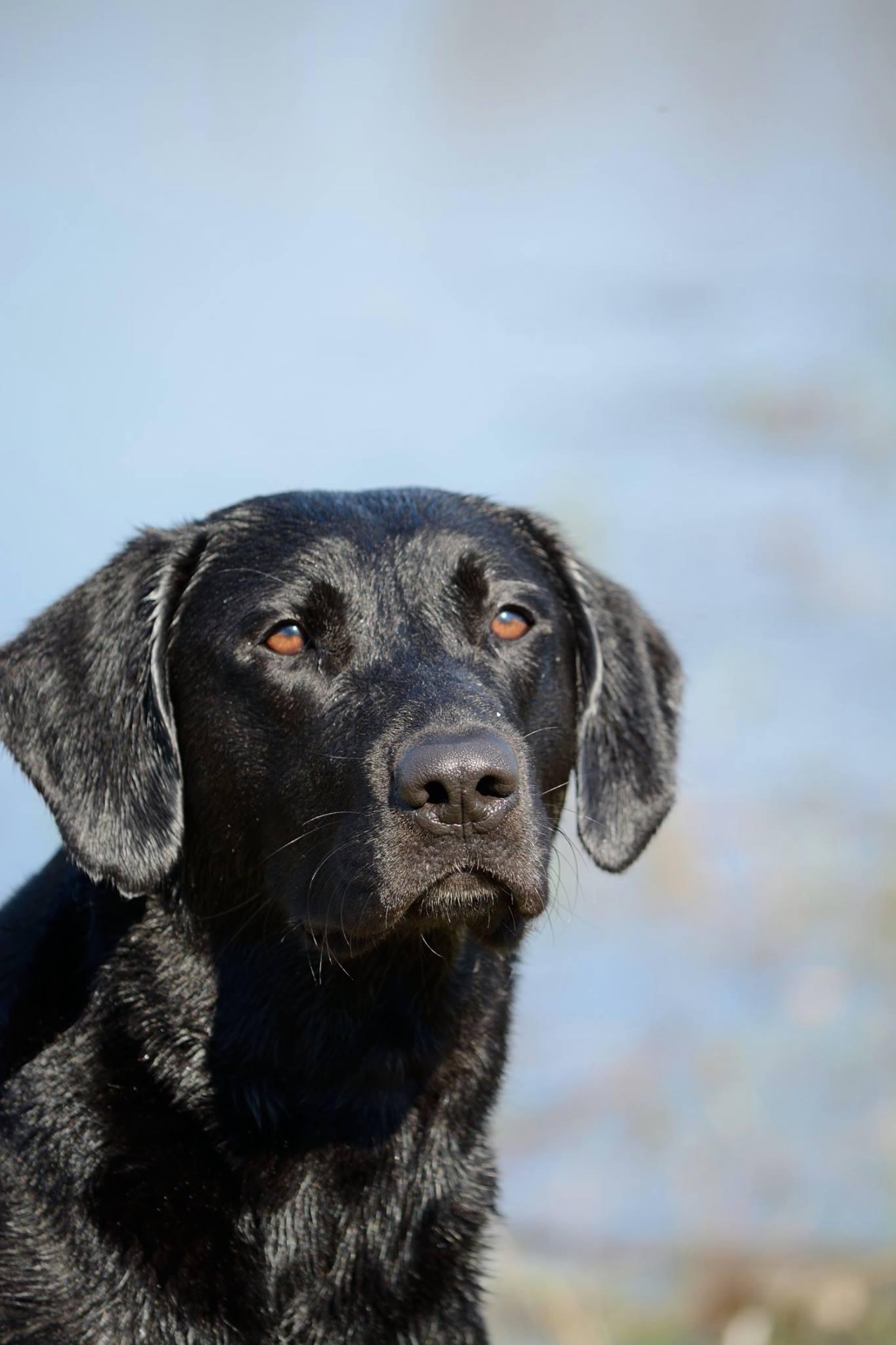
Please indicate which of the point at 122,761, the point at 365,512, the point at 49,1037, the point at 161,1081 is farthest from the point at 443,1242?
the point at 365,512

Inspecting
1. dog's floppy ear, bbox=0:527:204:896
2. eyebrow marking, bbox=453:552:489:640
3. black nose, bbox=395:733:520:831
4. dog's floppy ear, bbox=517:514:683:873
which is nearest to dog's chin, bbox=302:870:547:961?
black nose, bbox=395:733:520:831

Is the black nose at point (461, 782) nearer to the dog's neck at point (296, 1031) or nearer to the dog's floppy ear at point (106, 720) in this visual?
the dog's neck at point (296, 1031)

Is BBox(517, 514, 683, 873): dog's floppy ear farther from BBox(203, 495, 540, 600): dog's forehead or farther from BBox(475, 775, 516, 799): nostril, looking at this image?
BBox(475, 775, 516, 799): nostril

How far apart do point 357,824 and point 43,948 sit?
84 centimetres

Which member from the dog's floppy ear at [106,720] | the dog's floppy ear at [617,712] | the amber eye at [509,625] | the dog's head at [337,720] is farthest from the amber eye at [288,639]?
the dog's floppy ear at [617,712]

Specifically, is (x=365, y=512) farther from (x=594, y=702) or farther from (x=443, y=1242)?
(x=443, y=1242)

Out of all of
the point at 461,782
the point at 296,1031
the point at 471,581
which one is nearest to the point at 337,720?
the point at 461,782

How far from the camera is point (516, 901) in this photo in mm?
2914

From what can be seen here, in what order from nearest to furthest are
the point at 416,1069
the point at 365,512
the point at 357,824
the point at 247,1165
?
the point at 357,824 → the point at 247,1165 → the point at 416,1069 → the point at 365,512

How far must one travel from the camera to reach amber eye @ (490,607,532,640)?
11.2ft

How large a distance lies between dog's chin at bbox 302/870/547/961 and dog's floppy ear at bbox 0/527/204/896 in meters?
0.40

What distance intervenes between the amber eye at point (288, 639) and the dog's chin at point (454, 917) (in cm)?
58

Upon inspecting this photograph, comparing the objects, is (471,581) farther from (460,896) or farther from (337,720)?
(460,896)

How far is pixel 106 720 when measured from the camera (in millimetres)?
3277
